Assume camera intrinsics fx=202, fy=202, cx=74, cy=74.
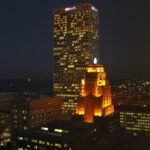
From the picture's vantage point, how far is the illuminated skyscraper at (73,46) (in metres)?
184

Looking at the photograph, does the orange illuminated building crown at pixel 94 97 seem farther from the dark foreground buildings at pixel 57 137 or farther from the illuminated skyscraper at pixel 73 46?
the illuminated skyscraper at pixel 73 46

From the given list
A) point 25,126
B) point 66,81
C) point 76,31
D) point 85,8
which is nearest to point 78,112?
point 25,126

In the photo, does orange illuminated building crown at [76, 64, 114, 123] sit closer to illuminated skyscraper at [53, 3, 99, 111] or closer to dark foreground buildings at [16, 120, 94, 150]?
dark foreground buildings at [16, 120, 94, 150]

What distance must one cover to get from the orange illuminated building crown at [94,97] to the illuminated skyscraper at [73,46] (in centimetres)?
6910

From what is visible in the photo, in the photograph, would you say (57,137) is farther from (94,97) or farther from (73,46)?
(73,46)

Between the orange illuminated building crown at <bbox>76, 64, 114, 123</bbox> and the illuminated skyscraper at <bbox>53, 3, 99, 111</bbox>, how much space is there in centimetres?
6910

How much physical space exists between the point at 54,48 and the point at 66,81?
35136 mm

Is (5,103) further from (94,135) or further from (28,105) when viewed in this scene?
(94,135)

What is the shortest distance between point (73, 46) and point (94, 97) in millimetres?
90301

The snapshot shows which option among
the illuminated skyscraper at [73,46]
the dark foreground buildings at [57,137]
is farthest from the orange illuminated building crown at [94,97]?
the illuminated skyscraper at [73,46]

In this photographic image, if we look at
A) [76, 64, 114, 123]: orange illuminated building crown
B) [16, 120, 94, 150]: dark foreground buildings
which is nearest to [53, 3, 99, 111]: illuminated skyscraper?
[76, 64, 114, 123]: orange illuminated building crown

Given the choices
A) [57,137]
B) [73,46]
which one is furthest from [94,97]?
[73,46]

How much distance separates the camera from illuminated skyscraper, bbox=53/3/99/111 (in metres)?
184

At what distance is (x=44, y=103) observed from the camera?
12775cm
